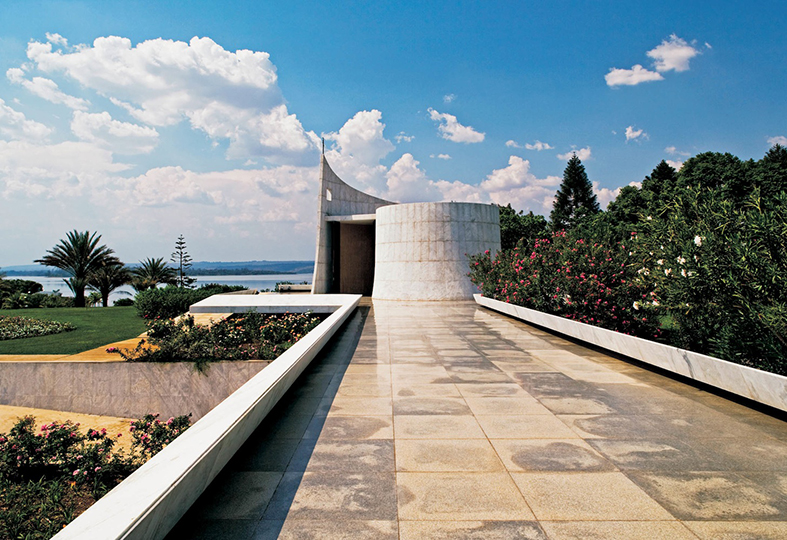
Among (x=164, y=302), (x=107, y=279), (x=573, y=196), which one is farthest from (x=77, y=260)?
(x=573, y=196)

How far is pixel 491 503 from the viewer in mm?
3197

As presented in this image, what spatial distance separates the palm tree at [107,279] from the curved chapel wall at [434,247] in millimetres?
22673

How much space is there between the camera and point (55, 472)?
6418mm

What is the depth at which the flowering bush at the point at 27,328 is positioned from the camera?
634 inches

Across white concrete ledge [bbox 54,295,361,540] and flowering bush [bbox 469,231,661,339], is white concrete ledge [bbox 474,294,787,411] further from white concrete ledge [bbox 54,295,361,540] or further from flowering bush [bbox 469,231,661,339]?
white concrete ledge [bbox 54,295,361,540]

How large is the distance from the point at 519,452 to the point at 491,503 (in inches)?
37.1

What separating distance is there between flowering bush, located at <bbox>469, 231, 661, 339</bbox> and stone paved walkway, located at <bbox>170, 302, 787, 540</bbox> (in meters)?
3.10

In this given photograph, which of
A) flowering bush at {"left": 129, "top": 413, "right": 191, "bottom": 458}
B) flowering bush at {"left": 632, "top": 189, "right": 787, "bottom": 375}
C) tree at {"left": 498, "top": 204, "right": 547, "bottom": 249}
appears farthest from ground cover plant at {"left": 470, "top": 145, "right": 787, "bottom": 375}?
tree at {"left": 498, "top": 204, "right": 547, "bottom": 249}

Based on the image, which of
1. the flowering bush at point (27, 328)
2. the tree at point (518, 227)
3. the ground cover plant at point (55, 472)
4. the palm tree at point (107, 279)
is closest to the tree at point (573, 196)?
the tree at point (518, 227)

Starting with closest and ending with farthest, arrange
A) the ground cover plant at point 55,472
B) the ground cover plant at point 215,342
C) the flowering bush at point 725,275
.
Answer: the ground cover plant at point 55,472
the flowering bush at point 725,275
the ground cover plant at point 215,342

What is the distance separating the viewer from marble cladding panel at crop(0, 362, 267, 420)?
10703 millimetres

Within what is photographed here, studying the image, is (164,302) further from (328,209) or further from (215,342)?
(215,342)

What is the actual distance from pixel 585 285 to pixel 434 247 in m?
12.2

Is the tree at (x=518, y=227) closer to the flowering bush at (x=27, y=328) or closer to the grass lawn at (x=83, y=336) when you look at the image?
the grass lawn at (x=83, y=336)
